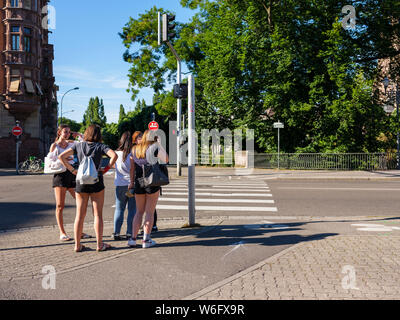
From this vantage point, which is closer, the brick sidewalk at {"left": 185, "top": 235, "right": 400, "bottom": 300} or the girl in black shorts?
the brick sidewalk at {"left": 185, "top": 235, "right": 400, "bottom": 300}

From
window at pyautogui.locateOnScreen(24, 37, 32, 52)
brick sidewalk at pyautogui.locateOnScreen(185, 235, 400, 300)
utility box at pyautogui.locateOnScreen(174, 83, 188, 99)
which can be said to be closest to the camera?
brick sidewalk at pyautogui.locateOnScreen(185, 235, 400, 300)

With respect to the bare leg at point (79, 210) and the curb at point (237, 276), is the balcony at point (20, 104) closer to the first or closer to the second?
the bare leg at point (79, 210)

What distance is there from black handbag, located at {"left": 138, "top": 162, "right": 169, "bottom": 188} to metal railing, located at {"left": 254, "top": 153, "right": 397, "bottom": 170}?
20337 mm

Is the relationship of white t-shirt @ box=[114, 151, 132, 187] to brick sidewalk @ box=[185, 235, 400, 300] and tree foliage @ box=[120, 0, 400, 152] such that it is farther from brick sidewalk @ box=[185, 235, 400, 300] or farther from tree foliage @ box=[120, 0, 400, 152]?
tree foliage @ box=[120, 0, 400, 152]

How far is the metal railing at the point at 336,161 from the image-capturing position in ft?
77.3

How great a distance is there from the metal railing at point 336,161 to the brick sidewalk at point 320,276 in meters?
19.2

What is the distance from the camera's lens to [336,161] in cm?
2397

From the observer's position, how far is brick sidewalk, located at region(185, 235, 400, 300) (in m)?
3.66

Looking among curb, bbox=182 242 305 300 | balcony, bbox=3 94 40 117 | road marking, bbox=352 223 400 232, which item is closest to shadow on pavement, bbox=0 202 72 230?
curb, bbox=182 242 305 300
